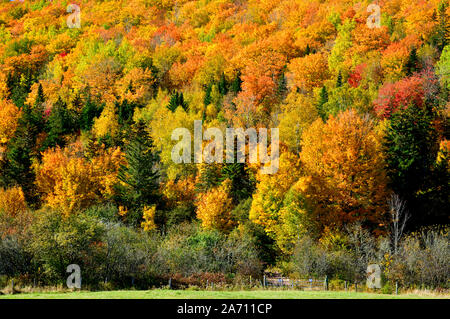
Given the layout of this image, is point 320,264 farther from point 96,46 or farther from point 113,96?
point 96,46

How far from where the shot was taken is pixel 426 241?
39219 millimetres

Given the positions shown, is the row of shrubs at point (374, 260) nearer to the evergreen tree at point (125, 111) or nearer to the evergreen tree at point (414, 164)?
the evergreen tree at point (414, 164)

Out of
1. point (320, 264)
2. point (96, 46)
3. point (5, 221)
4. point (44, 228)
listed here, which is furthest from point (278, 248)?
point (96, 46)

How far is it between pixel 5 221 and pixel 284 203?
25787 millimetres

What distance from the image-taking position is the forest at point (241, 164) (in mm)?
37094

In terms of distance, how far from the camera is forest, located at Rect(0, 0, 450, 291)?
1460 inches

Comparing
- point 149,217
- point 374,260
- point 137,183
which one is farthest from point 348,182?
point 137,183

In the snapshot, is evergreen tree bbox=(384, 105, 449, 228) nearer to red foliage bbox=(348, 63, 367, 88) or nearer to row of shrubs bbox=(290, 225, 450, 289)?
row of shrubs bbox=(290, 225, 450, 289)

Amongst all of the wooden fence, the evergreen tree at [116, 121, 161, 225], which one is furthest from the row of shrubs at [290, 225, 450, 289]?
the evergreen tree at [116, 121, 161, 225]

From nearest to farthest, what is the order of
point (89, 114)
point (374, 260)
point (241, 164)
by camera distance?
point (374, 260)
point (241, 164)
point (89, 114)

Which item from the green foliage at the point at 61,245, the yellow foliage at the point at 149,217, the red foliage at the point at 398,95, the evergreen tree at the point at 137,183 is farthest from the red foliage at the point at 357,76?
the green foliage at the point at 61,245

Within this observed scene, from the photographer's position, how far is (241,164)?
193 feet

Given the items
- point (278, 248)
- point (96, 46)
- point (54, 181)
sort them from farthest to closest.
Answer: point (96, 46), point (54, 181), point (278, 248)

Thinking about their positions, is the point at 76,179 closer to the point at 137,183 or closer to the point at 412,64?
the point at 137,183
